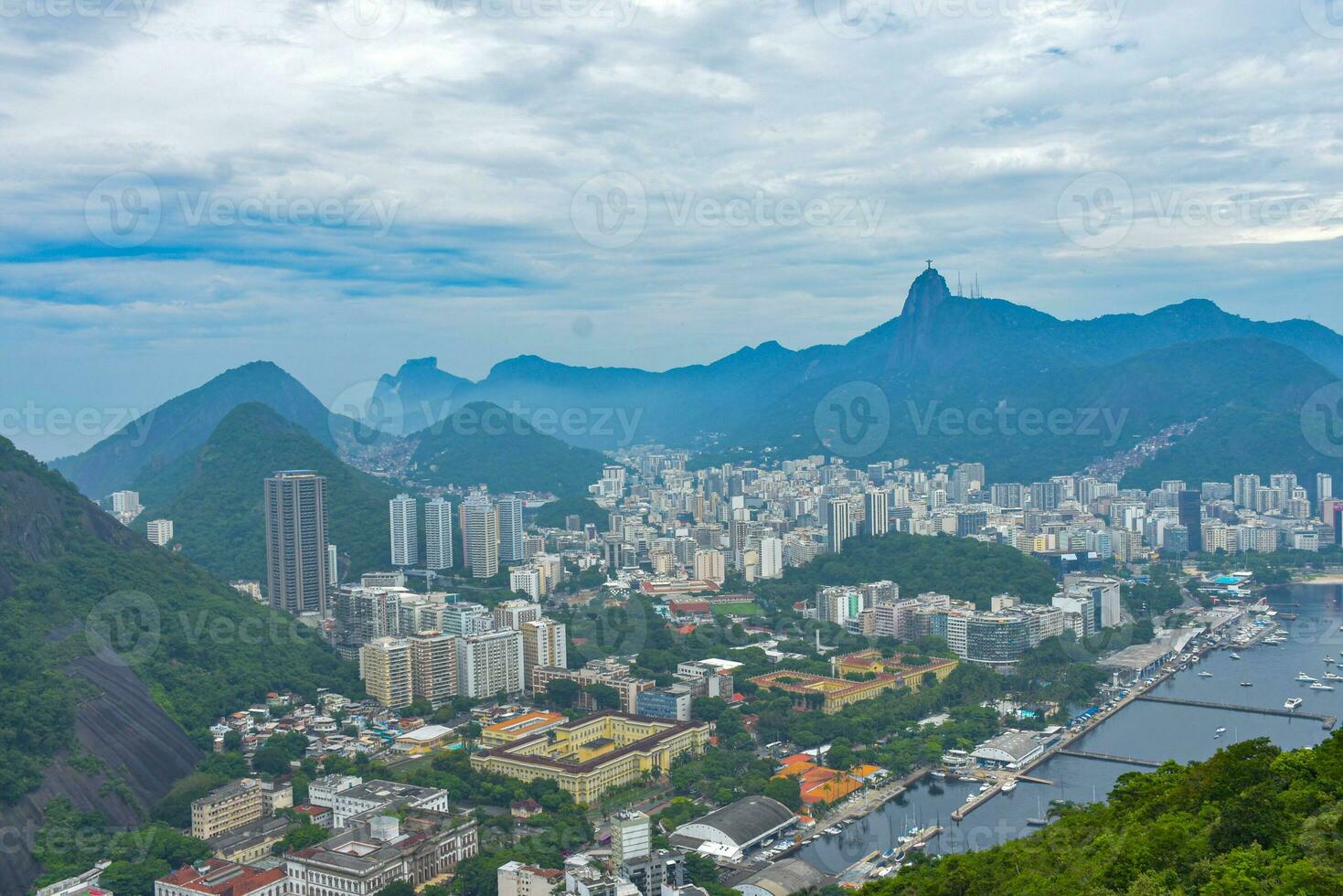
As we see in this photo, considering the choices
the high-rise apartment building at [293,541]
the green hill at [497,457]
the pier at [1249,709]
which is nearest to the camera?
the pier at [1249,709]

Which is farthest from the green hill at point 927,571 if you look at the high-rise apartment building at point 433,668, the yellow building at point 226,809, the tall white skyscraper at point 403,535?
the yellow building at point 226,809

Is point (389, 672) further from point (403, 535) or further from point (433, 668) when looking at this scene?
point (403, 535)

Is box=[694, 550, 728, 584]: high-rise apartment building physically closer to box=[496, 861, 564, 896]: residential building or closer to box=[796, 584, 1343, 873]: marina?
box=[796, 584, 1343, 873]: marina

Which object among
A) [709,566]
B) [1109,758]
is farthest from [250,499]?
[1109,758]

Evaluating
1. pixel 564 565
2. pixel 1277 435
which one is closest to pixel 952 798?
pixel 564 565

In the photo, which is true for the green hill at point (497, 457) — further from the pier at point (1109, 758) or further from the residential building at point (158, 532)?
the pier at point (1109, 758)

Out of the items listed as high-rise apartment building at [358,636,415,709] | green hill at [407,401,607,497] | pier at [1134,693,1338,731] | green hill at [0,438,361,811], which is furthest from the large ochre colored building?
green hill at [407,401,607,497]

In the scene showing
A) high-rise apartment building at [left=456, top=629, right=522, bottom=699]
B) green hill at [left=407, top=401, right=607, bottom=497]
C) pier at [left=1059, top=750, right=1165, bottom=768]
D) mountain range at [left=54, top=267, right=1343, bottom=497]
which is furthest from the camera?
green hill at [left=407, top=401, right=607, bottom=497]
